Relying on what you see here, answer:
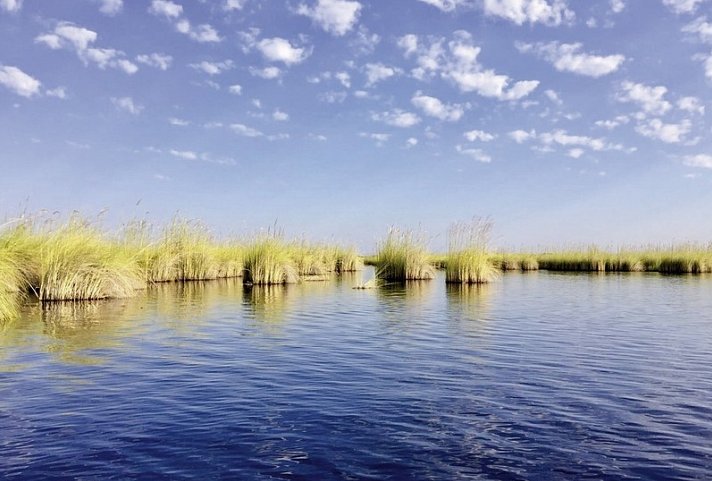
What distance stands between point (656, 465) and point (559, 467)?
32.2 inches

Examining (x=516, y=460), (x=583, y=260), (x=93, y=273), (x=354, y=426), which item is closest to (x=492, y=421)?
(x=516, y=460)

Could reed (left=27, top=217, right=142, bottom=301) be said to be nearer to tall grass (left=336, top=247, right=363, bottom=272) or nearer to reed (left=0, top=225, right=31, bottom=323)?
reed (left=0, top=225, right=31, bottom=323)

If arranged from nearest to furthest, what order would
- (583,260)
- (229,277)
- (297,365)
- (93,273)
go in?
(297,365)
(93,273)
(229,277)
(583,260)

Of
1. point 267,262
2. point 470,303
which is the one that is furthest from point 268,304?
point 267,262

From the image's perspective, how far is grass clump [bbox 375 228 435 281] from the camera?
27.6m

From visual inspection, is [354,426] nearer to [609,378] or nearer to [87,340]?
[609,378]

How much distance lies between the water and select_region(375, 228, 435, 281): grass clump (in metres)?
14.8

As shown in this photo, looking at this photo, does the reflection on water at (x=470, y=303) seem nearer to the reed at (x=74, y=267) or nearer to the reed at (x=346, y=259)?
the reed at (x=74, y=267)

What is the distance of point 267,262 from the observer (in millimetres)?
24594

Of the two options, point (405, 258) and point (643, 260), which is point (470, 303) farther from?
point (643, 260)

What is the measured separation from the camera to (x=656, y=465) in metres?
4.34

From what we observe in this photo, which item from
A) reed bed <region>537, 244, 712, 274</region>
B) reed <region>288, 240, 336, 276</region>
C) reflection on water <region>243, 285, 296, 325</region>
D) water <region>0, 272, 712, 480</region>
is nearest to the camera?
water <region>0, 272, 712, 480</region>

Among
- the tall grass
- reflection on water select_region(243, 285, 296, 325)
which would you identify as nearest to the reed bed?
the tall grass

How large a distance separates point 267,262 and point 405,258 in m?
7.45
